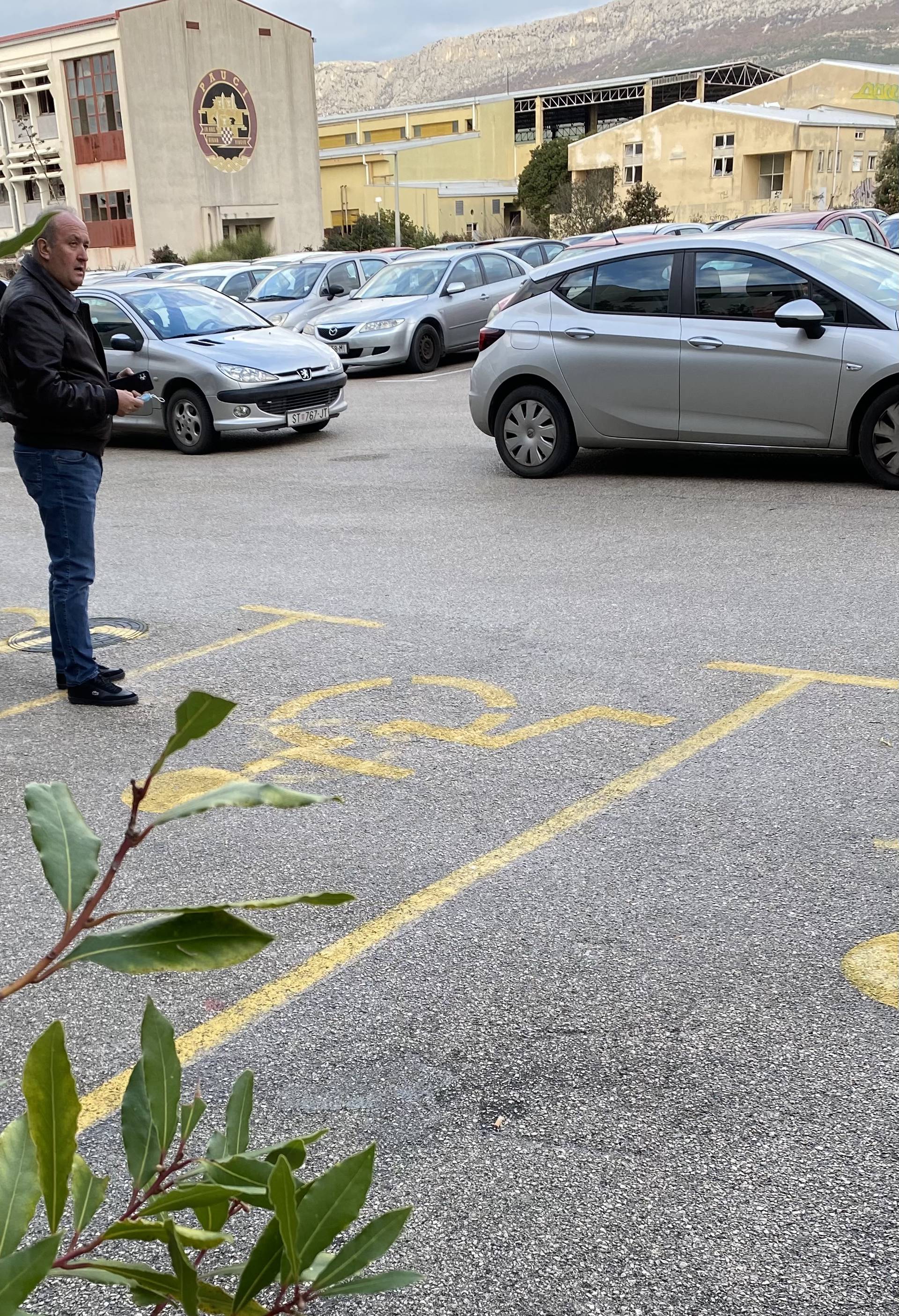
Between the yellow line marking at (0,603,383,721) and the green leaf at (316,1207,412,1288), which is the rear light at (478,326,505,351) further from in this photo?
the green leaf at (316,1207,412,1288)

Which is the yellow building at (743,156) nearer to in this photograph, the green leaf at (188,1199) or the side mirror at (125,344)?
the side mirror at (125,344)

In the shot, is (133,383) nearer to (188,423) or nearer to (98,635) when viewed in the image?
(98,635)

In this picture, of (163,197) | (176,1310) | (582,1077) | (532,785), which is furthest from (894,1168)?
(163,197)

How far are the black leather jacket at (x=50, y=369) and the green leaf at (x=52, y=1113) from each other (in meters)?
5.10

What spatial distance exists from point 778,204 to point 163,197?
30.0m

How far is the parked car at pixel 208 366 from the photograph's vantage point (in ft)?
43.7

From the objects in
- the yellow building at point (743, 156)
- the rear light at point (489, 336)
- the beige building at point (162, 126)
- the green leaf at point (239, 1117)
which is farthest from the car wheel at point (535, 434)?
the yellow building at point (743, 156)

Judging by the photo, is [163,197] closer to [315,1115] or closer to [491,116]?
[491,116]

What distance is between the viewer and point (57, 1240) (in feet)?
2.92

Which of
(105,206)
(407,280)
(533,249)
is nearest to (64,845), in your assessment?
(407,280)

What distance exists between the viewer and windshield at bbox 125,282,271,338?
14.1m

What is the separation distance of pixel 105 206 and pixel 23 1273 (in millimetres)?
62134

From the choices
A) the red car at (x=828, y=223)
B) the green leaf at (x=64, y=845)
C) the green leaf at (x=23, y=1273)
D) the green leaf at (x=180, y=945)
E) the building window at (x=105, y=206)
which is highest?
the building window at (x=105, y=206)

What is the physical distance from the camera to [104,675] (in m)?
6.26
